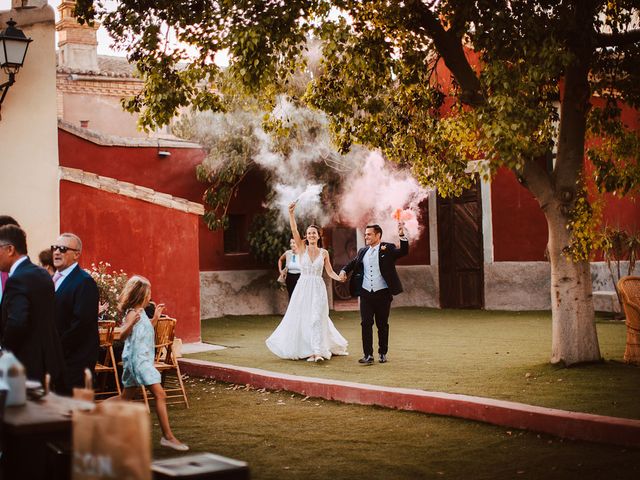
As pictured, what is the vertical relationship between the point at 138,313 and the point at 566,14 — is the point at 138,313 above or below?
below

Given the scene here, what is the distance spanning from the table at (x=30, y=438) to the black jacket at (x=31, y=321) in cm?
195

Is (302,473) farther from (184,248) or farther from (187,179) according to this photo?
(187,179)

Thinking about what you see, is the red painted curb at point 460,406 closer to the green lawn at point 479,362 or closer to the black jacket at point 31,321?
the green lawn at point 479,362

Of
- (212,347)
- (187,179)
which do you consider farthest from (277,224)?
(212,347)

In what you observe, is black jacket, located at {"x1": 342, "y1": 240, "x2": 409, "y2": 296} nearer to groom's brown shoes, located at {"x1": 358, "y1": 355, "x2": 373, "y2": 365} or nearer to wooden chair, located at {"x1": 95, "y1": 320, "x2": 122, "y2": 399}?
groom's brown shoes, located at {"x1": 358, "y1": 355, "x2": 373, "y2": 365}

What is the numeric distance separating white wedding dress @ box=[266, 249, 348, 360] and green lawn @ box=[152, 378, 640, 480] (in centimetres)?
321

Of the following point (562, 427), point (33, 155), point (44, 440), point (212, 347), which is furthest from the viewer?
point (212, 347)

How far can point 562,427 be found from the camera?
24.8 ft

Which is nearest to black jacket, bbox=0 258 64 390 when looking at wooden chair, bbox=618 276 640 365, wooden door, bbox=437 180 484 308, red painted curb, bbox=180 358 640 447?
red painted curb, bbox=180 358 640 447

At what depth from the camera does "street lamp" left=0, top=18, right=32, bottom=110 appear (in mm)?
11789

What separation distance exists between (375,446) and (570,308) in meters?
4.11

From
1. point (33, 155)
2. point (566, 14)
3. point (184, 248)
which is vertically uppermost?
point (566, 14)

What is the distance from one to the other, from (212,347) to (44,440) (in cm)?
1181

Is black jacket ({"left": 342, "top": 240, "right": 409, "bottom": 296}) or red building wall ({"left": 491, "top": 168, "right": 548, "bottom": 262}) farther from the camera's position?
red building wall ({"left": 491, "top": 168, "right": 548, "bottom": 262})
